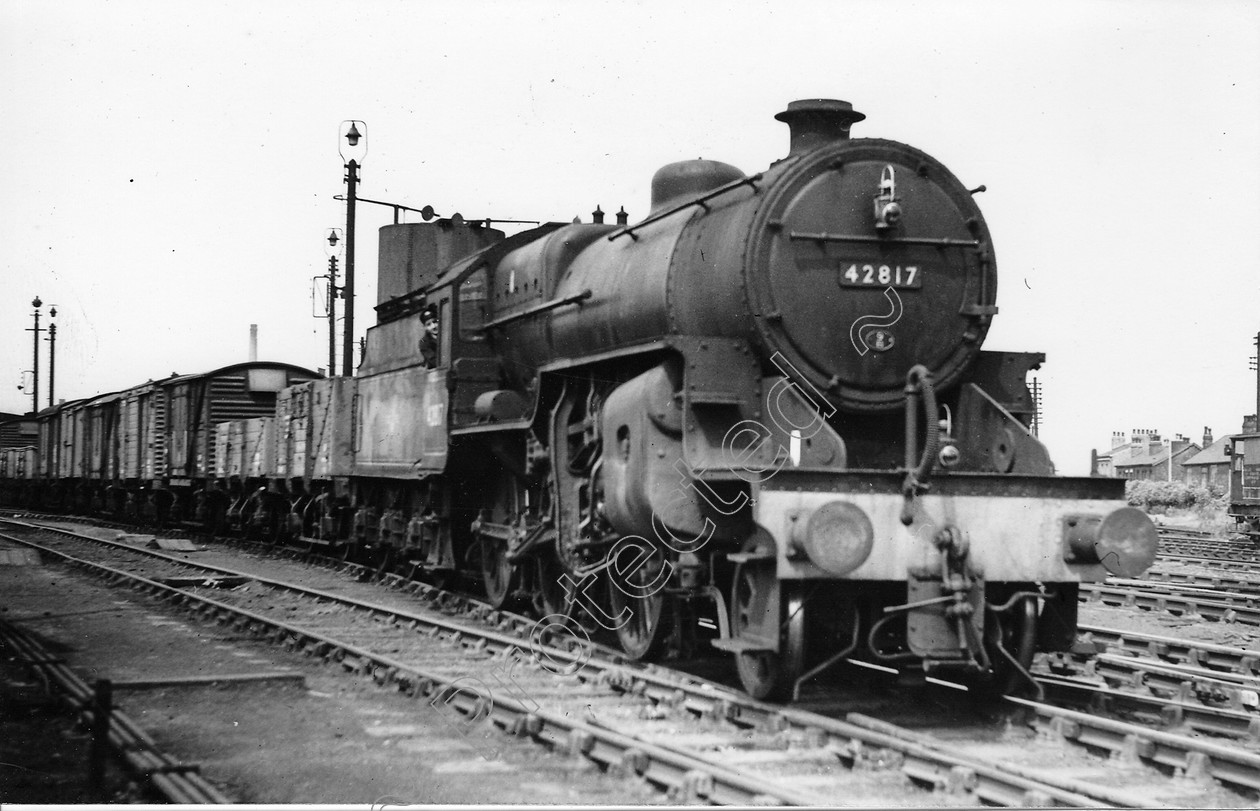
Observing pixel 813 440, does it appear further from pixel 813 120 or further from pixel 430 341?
pixel 430 341

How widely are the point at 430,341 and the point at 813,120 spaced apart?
5678mm

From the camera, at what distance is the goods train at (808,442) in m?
6.86

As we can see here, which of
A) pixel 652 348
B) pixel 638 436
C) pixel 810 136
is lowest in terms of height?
pixel 638 436

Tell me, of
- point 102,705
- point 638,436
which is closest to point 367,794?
point 102,705

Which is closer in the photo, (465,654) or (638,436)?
(638,436)

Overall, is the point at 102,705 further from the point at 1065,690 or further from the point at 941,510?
the point at 1065,690

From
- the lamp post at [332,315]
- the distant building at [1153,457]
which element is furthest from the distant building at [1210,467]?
the lamp post at [332,315]

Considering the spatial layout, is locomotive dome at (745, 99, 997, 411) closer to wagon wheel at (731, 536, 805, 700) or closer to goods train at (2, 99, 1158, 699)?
goods train at (2, 99, 1158, 699)

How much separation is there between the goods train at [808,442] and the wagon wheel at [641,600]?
2cm

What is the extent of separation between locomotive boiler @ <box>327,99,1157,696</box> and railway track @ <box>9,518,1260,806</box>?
0.47 meters

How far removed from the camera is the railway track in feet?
18.1

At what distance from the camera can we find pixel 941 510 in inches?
272

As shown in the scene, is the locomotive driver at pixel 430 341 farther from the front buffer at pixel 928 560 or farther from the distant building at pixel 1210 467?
the distant building at pixel 1210 467

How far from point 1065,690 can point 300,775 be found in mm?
4423
